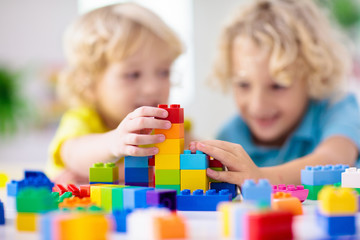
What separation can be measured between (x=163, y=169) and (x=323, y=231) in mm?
257

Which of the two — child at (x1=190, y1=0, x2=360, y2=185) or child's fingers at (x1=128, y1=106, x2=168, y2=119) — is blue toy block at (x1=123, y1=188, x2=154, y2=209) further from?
child at (x1=190, y1=0, x2=360, y2=185)

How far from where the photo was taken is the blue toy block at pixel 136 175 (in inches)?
27.8

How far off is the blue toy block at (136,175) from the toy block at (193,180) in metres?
0.08

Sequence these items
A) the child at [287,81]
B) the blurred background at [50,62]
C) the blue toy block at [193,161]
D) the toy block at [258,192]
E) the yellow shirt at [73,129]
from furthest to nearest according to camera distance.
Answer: the blurred background at [50,62] < the child at [287,81] < the yellow shirt at [73,129] < the blue toy block at [193,161] < the toy block at [258,192]

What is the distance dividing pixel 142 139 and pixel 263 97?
0.71 metres

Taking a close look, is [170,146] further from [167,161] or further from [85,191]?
[85,191]

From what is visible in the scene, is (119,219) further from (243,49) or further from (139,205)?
(243,49)

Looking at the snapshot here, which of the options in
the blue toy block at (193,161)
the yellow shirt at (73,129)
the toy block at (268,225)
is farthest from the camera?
the yellow shirt at (73,129)

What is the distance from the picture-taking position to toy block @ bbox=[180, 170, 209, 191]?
2.12ft

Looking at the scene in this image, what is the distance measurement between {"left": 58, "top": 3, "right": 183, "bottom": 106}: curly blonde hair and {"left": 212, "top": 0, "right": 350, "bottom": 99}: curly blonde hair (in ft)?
0.80

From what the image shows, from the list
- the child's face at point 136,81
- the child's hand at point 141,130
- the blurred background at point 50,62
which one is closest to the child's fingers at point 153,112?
the child's hand at point 141,130

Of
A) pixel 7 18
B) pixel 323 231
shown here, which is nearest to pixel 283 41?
pixel 323 231

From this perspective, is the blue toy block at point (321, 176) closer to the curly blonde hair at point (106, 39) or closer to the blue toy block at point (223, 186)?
the blue toy block at point (223, 186)

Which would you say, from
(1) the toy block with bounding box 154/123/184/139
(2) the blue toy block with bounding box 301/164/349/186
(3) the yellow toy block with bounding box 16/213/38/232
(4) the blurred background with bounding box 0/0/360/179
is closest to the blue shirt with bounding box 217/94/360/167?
(2) the blue toy block with bounding box 301/164/349/186
